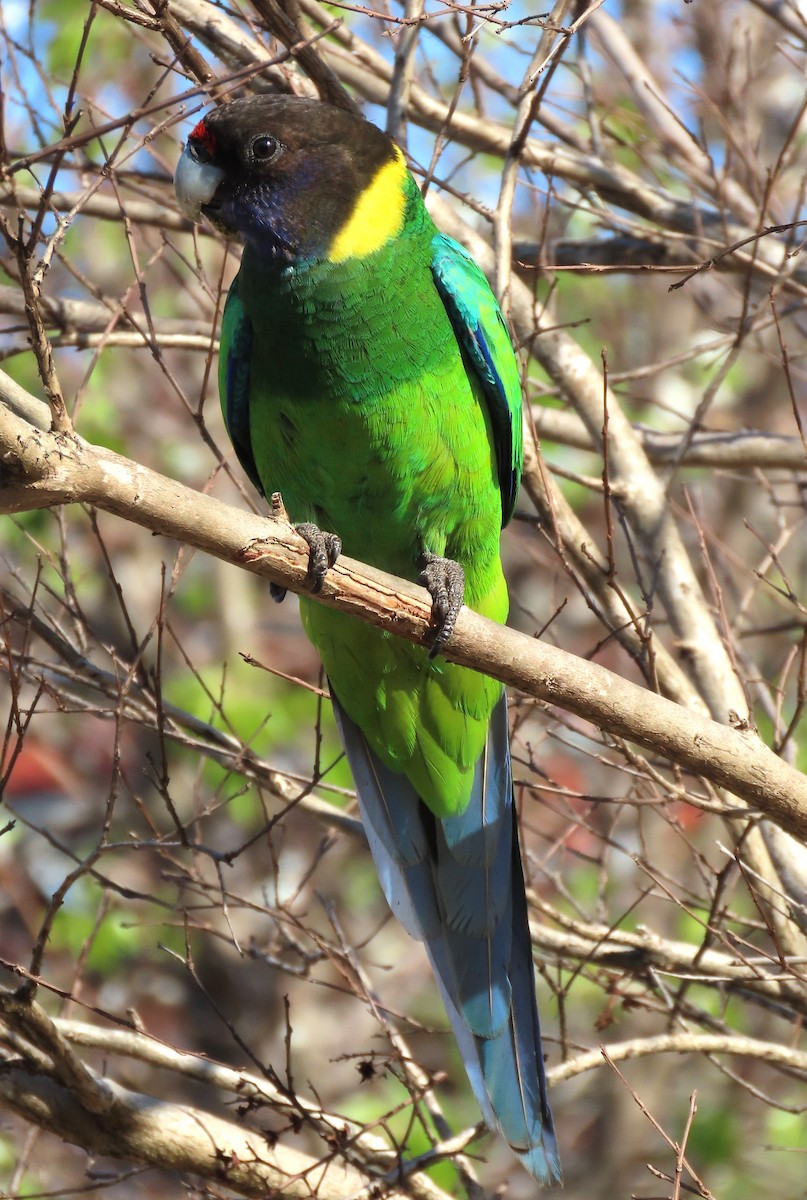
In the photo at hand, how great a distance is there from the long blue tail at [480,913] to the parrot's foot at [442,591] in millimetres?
605

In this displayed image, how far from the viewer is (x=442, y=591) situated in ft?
10.0

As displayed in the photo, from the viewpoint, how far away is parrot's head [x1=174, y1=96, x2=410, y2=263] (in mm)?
3277

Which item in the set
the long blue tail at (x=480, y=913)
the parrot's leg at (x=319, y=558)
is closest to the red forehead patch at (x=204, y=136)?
the parrot's leg at (x=319, y=558)

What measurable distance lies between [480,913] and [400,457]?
1371 mm

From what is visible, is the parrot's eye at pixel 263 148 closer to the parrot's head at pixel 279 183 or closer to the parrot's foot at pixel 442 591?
the parrot's head at pixel 279 183

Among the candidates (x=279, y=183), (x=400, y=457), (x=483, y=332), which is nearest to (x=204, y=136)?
(x=279, y=183)

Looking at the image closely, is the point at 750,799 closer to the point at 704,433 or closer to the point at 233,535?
the point at 233,535

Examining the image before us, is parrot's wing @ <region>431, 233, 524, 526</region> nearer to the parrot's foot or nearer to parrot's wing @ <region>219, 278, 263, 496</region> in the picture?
the parrot's foot

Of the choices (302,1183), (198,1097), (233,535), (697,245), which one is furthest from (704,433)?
(198,1097)

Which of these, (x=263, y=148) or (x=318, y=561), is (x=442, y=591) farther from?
(x=263, y=148)

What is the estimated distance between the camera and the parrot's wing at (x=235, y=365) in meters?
3.52

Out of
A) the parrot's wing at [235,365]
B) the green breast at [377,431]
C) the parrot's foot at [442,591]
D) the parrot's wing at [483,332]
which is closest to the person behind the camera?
the parrot's foot at [442,591]

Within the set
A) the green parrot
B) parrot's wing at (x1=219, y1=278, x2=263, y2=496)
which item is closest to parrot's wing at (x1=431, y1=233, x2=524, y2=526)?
the green parrot

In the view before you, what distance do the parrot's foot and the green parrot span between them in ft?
0.04
